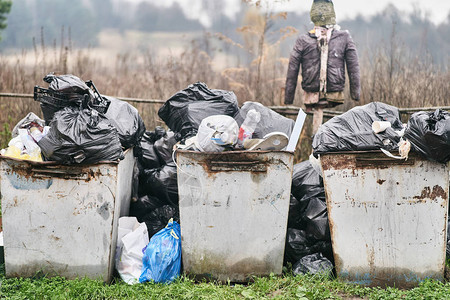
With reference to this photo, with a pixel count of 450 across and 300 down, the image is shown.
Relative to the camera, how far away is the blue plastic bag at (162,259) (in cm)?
324

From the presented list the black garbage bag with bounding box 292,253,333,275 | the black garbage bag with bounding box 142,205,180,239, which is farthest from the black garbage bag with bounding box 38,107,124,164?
the black garbage bag with bounding box 292,253,333,275

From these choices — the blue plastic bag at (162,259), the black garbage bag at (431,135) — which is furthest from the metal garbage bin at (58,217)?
the black garbage bag at (431,135)

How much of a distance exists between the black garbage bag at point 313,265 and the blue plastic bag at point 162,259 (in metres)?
0.90

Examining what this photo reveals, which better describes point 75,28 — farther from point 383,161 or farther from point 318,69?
point 383,161

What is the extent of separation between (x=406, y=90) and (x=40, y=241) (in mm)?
5473

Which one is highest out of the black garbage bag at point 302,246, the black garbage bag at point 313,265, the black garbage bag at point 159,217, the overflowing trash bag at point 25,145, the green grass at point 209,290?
the overflowing trash bag at point 25,145

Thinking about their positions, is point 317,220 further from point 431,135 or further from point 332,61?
point 332,61

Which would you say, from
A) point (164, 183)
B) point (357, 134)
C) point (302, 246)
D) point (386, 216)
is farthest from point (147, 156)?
point (386, 216)

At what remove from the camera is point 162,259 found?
10.6 ft

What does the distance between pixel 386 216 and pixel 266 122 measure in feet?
3.82

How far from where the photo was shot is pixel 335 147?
3.23 meters

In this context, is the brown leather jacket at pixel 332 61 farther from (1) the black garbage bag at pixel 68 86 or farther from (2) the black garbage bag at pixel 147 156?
(1) the black garbage bag at pixel 68 86

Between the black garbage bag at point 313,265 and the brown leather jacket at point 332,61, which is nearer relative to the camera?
the black garbage bag at point 313,265

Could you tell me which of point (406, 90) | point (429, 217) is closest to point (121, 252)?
point (429, 217)
